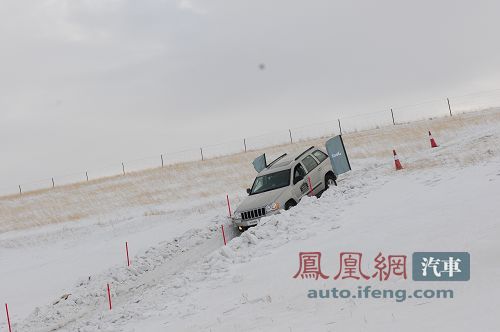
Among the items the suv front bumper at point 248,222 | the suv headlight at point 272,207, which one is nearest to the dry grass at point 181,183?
the suv front bumper at point 248,222

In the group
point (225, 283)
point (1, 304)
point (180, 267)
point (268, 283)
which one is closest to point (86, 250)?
point (1, 304)

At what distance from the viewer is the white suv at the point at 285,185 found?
15.3 meters

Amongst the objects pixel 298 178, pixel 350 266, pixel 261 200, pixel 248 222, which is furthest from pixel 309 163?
pixel 350 266

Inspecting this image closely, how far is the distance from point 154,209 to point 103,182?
53.1 ft

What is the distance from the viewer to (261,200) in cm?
1565

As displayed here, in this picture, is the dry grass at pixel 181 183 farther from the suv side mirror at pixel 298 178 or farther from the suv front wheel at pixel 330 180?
the suv side mirror at pixel 298 178

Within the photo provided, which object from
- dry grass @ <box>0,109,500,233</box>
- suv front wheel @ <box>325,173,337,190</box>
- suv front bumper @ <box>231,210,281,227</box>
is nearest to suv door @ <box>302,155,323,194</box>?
suv front wheel @ <box>325,173,337,190</box>

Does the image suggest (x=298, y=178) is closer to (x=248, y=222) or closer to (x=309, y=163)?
(x=309, y=163)

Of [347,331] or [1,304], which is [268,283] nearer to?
[347,331]

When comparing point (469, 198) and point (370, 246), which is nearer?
point (370, 246)

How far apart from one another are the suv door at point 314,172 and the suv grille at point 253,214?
2.51 meters

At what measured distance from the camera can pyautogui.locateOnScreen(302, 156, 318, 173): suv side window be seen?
17284mm

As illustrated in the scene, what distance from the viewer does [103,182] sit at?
42.1 metres

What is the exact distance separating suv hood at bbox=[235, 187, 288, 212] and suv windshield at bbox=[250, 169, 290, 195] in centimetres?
39
